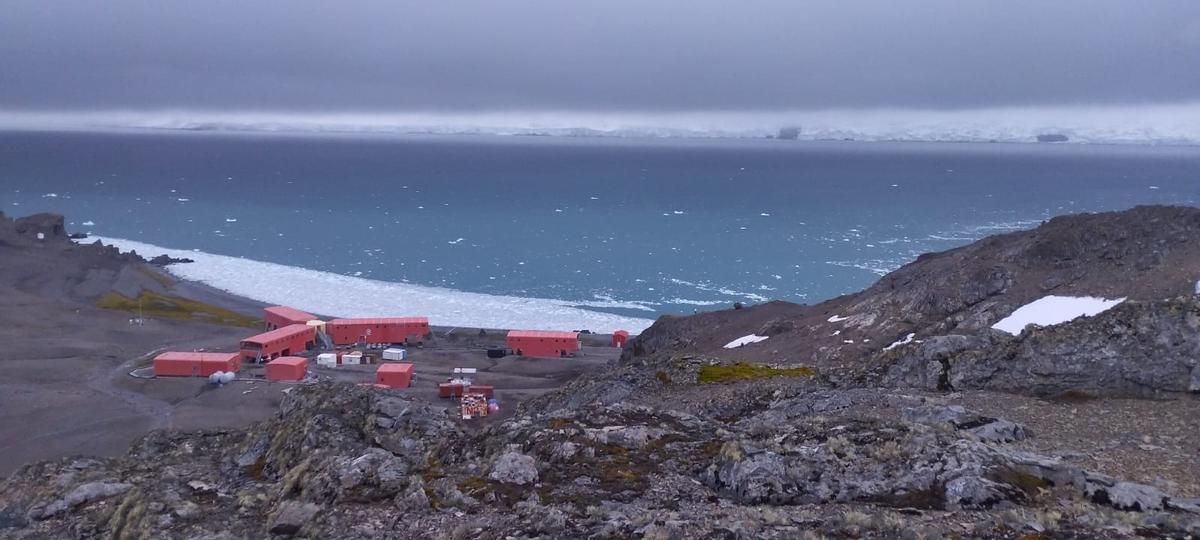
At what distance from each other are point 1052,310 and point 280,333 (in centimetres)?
3310

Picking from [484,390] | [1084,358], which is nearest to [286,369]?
[484,390]

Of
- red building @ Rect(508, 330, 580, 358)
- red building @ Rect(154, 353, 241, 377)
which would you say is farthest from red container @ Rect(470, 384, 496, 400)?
red building @ Rect(154, 353, 241, 377)

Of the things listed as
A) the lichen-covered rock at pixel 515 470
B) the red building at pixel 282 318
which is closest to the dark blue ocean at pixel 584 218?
the red building at pixel 282 318

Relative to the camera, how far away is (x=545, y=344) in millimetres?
41844

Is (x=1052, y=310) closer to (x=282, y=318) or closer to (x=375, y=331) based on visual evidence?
(x=375, y=331)

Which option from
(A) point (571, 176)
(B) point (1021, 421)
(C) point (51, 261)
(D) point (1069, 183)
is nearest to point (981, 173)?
(D) point (1069, 183)

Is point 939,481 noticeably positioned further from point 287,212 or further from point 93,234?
point 287,212

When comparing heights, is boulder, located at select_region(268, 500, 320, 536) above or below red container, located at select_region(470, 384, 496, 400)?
above

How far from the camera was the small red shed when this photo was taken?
35969 millimetres

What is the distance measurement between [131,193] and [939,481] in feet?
431

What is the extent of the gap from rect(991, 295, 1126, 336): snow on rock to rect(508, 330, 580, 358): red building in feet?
74.4

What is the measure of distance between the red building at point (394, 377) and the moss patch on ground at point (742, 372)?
18467 mm

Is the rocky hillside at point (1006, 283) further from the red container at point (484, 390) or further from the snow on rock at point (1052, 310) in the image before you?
the red container at point (484, 390)

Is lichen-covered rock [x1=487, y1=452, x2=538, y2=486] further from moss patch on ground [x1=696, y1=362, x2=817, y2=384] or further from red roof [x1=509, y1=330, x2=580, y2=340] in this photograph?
red roof [x1=509, y1=330, x2=580, y2=340]
